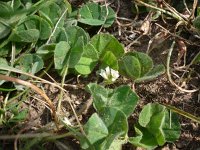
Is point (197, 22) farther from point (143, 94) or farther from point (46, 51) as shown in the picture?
point (46, 51)

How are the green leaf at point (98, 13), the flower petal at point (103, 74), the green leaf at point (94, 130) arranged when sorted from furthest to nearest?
the green leaf at point (98, 13) < the flower petal at point (103, 74) < the green leaf at point (94, 130)

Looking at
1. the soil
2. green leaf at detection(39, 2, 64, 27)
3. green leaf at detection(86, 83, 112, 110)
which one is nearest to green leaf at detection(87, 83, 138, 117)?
green leaf at detection(86, 83, 112, 110)

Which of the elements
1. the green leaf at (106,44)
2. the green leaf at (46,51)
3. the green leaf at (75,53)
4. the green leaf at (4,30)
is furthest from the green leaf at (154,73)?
the green leaf at (4,30)

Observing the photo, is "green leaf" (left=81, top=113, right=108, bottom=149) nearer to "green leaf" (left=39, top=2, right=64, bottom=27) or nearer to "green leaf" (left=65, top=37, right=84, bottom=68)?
"green leaf" (left=65, top=37, right=84, bottom=68)

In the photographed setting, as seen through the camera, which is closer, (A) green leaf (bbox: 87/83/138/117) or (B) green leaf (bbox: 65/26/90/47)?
(A) green leaf (bbox: 87/83/138/117)

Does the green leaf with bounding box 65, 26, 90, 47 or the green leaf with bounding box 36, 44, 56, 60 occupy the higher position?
the green leaf with bounding box 65, 26, 90, 47

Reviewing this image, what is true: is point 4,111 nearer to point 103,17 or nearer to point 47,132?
point 47,132

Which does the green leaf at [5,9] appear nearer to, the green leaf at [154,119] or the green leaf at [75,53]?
the green leaf at [75,53]
